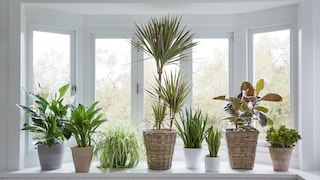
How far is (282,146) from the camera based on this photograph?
130 inches

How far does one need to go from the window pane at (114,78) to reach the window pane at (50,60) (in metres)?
0.33

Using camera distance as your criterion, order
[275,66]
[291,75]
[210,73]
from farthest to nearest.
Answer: [210,73] → [275,66] → [291,75]

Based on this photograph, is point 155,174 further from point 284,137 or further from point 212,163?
point 284,137

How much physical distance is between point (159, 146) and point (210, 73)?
3.48 feet

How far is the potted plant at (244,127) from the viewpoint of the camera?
332 centimetres

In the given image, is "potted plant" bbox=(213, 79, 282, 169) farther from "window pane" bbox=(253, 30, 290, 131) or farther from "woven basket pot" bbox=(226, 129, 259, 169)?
"window pane" bbox=(253, 30, 290, 131)

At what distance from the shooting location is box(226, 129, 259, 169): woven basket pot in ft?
10.9

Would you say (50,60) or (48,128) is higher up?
(50,60)

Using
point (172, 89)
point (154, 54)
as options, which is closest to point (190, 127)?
point (172, 89)

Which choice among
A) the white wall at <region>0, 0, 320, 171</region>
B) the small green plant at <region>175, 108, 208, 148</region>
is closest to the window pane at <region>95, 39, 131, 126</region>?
the small green plant at <region>175, 108, 208, 148</region>

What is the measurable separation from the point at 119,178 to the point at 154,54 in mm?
1182

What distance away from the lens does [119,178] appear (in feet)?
10.7
